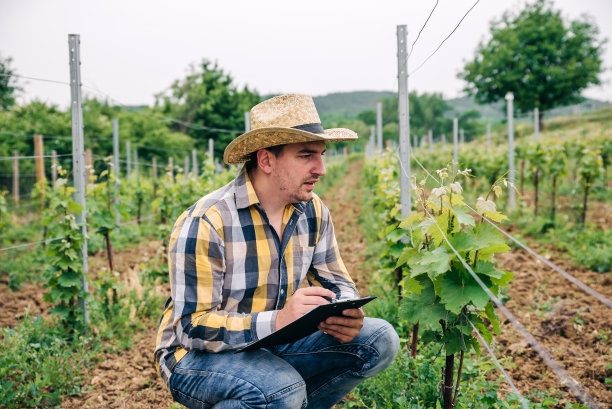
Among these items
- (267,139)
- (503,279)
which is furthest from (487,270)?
(267,139)

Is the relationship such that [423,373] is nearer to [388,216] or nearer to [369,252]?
[388,216]

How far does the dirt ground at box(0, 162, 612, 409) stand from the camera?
314 centimetres

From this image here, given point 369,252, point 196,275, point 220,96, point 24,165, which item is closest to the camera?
point 196,275

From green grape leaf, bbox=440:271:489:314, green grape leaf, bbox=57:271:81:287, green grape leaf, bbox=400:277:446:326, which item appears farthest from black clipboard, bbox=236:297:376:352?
green grape leaf, bbox=57:271:81:287

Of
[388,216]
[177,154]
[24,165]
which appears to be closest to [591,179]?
[388,216]

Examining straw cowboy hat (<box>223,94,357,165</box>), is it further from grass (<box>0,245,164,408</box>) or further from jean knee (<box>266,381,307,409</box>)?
grass (<box>0,245,164,408</box>)

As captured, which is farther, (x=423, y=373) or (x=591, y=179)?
(x=591, y=179)

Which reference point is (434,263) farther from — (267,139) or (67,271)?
(67,271)

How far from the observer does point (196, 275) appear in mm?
2084

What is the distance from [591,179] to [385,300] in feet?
16.7

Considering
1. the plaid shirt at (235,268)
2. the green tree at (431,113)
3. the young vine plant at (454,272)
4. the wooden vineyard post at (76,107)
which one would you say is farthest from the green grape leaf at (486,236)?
the green tree at (431,113)

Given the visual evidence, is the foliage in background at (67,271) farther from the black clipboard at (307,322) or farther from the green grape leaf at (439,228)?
the green grape leaf at (439,228)

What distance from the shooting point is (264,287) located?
7.68 feet

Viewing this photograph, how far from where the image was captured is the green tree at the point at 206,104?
114 feet
